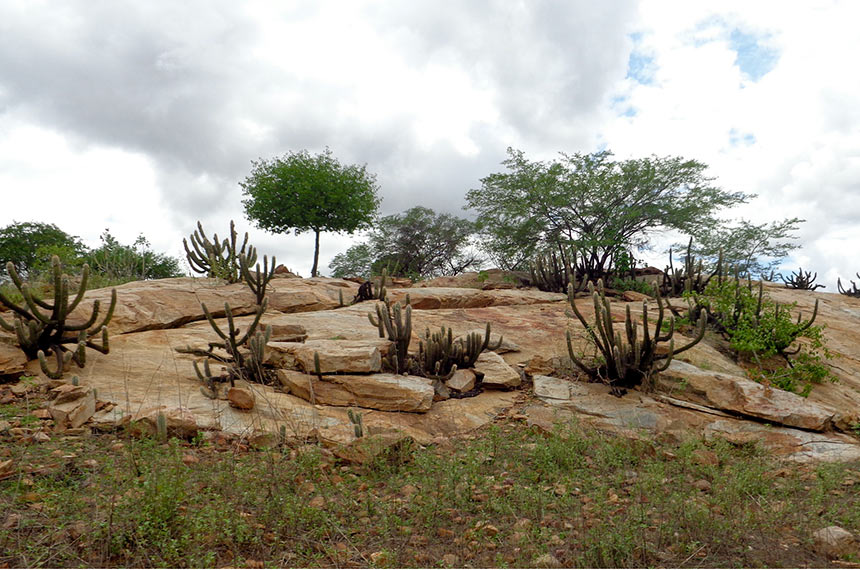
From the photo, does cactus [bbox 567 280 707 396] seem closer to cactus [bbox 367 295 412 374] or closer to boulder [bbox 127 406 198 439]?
cactus [bbox 367 295 412 374]

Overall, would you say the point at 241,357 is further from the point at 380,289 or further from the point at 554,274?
the point at 554,274

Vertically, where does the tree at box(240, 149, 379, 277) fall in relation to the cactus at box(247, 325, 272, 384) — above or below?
above

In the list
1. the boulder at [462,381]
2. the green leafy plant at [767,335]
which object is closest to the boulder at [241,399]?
the boulder at [462,381]

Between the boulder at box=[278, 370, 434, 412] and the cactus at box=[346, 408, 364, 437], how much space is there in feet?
1.76

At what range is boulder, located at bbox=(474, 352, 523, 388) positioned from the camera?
6.72 m

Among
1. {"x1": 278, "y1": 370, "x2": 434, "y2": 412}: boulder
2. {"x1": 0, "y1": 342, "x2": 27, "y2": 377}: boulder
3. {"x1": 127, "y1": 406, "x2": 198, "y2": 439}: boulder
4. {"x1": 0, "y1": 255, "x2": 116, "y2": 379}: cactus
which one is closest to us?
{"x1": 127, "y1": 406, "x2": 198, "y2": 439}: boulder

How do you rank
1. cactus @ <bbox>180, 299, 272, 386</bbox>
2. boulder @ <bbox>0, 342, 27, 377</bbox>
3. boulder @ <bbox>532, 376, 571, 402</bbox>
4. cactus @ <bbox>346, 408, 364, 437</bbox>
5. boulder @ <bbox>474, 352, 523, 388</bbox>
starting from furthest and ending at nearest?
boulder @ <bbox>474, 352, 523, 388</bbox> < boulder @ <bbox>532, 376, 571, 402</bbox> < cactus @ <bbox>180, 299, 272, 386</bbox> < boulder @ <bbox>0, 342, 27, 377</bbox> < cactus @ <bbox>346, 408, 364, 437</bbox>

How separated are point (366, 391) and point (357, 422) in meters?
0.93

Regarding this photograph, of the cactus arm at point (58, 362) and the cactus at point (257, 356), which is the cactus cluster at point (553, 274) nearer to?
the cactus at point (257, 356)

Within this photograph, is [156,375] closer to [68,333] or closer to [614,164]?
[68,333]

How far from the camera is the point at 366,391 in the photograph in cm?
591

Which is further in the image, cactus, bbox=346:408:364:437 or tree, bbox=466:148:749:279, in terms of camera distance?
tree, bbox=466:148:749:279

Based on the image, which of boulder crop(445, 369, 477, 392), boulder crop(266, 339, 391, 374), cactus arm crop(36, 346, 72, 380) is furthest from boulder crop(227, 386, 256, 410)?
boulder crop(445, 369, 477, 392)

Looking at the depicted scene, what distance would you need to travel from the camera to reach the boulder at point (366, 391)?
5.80 metres
